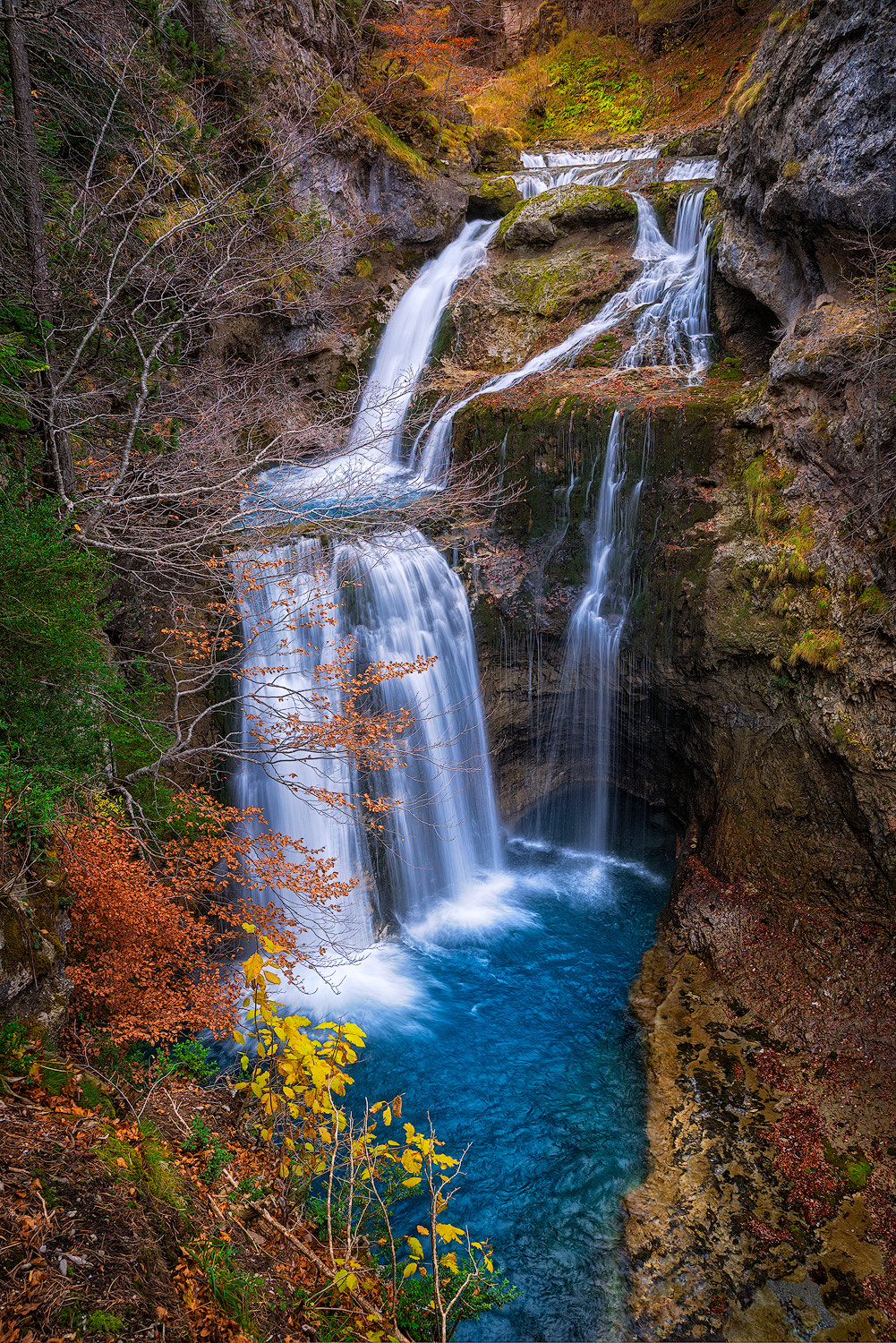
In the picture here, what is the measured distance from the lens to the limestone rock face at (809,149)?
677 centimetres

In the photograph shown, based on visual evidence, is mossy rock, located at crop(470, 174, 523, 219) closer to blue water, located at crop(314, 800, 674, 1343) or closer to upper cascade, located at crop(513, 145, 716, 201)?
upper cascade, located at crop(513, 145, 716, 201)

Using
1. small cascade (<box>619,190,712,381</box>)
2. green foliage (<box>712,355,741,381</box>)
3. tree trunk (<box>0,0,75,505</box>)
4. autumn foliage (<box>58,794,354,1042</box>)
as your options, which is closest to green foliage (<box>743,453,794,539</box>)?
green foliage (<box>712,355,741,381</box>)

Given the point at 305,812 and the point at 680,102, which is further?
the point at 680,102

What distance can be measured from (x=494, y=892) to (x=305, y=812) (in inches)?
131

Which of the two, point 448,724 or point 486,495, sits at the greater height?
point 486,495

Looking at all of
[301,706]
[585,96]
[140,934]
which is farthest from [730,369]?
[585,96]

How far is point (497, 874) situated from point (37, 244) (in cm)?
942

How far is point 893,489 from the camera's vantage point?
22.1ft

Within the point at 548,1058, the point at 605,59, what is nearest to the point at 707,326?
the point at 548,1058

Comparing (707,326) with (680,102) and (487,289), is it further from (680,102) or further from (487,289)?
(680,102)

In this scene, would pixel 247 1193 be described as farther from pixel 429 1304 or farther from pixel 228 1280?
pixel 429 1304

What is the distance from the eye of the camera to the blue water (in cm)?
504

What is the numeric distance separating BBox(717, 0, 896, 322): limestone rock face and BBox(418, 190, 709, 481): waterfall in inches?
53.1

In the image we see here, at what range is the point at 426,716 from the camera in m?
9.59
